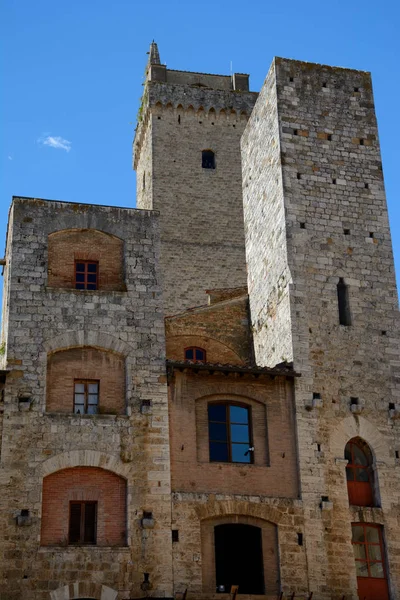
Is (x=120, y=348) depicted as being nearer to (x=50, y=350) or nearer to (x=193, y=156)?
(x=50, y=350)

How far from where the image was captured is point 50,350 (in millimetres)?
25938

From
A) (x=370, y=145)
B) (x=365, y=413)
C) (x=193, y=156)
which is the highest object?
(x=193, y=156)

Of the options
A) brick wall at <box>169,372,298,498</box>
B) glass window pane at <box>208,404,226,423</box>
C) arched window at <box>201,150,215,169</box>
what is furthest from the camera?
arched window at <box>201,150,215,169</box>

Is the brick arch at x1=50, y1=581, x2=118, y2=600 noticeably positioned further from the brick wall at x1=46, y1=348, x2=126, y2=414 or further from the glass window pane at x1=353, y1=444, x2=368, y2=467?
the glass window pane at x1=353, y1=444, x2=368, y2=467

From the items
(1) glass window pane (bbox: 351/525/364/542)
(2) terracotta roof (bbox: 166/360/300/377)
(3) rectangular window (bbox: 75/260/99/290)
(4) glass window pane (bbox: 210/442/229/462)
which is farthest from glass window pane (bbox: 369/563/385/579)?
(3) rectangular window (bbox: 75/260/99/290)

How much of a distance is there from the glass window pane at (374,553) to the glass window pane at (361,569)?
274 mm

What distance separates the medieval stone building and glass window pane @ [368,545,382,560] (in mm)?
53

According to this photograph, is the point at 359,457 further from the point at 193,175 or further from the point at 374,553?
the point at 193,175

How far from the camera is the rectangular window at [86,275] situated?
27422 mm

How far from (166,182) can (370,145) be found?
1514 centimetres

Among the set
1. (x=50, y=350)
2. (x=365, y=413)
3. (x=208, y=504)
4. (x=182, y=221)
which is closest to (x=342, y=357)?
(x=365, y=413)

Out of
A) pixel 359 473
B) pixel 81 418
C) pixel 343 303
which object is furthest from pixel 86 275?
pixel 359 473

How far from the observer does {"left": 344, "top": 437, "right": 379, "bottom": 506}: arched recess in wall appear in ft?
87.1

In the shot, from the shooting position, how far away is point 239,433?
26.5 meters
